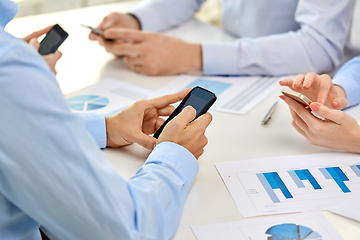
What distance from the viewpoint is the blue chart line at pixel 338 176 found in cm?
62

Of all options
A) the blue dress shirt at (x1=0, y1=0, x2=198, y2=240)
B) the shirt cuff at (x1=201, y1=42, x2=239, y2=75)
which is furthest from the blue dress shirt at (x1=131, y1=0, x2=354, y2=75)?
the blue dress shirt at (x1=0, y1=0, x2=198, y2=240)

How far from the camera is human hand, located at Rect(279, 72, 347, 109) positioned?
2.61ft

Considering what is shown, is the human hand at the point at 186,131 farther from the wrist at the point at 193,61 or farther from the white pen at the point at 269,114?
the wrist at the point at 193,61

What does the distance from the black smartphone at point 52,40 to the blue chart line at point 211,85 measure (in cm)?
41

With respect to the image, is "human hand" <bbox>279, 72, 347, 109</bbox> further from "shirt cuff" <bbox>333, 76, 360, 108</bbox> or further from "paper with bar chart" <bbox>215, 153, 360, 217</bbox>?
"paper with bar chart" <bbox>215, 153, 360, 217</bbox>

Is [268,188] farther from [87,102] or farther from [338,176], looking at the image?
[87,102]

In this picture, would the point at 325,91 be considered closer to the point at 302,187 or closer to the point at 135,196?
the point at 302,187

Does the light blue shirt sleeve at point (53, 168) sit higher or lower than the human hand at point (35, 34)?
higher

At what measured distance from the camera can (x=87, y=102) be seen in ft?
3.11

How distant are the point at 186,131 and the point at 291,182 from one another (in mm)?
210

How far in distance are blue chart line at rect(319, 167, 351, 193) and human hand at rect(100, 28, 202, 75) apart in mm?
550

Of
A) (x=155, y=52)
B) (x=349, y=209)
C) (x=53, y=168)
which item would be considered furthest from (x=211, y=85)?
(x=53, y=168)

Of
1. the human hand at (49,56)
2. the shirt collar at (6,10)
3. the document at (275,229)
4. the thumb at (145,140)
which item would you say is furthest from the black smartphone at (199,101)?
the human hand at (49,56)

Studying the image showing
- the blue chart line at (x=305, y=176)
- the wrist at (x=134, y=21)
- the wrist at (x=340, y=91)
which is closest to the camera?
the blue chart line at (x=305, y=176)
